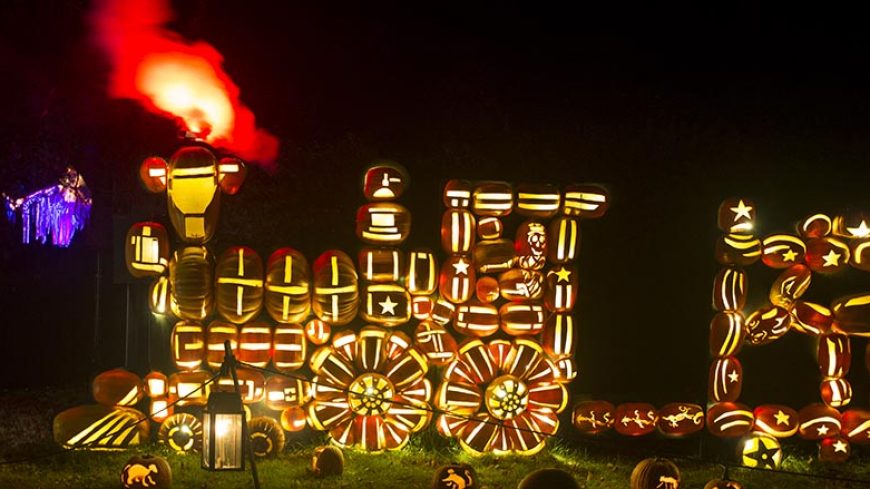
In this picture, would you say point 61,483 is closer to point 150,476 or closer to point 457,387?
point 150,476

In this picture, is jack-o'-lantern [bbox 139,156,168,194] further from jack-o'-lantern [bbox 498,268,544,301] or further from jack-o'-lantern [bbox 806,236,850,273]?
jack-o'-lantern [bbox 806,236,850,273]

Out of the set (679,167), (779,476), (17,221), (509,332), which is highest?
(679,167)

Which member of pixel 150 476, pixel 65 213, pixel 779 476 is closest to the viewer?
pixel 150 476

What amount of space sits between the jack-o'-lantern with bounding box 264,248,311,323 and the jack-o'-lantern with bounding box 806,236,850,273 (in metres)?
5.83

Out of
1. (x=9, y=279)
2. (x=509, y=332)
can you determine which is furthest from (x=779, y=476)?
(x=9, y=279)

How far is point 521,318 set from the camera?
10438mm

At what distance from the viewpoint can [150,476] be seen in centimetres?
867

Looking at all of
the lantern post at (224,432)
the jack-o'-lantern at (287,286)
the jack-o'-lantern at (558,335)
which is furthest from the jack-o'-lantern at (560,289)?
the lantern post at (224,432)

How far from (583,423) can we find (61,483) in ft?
18.6

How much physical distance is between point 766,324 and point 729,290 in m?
0.69

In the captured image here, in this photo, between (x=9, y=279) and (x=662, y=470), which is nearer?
(x=662, y=470)

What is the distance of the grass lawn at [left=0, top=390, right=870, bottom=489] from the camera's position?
A: 9273mm

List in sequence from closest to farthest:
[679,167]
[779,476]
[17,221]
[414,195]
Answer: [779,476], [414,195], [679,167], [17,221]

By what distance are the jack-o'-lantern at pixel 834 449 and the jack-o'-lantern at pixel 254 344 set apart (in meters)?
6.64
